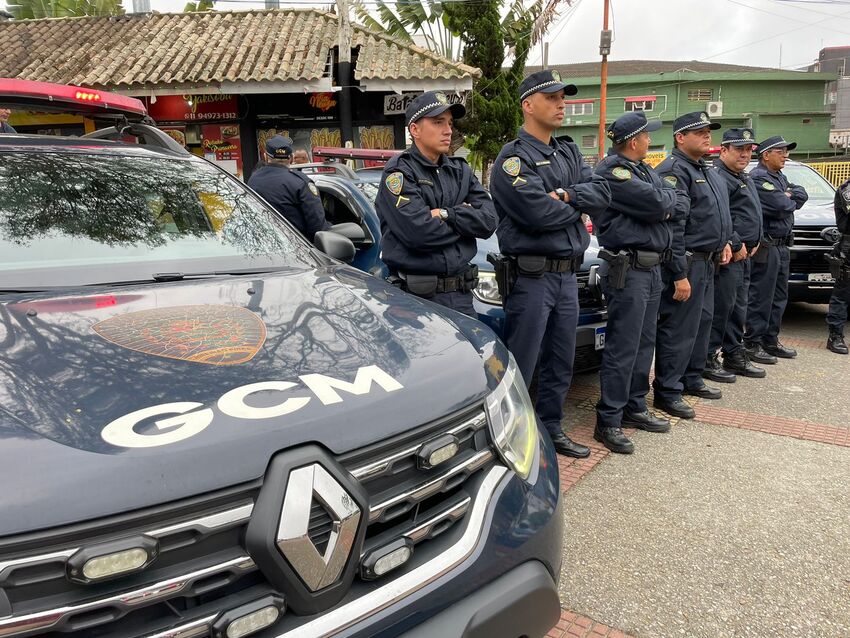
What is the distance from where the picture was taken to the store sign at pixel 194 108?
1163 cm

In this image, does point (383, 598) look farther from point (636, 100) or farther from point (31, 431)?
point (636, 100)

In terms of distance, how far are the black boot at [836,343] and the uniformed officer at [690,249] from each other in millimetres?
2309

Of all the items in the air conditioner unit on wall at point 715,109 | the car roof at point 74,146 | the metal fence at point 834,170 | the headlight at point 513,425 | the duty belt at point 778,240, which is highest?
the air conditioner unit on wall at point 715,109

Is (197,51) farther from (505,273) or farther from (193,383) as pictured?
(193,383)

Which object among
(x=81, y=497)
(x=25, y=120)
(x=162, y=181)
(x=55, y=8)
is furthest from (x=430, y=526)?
(x=55, y=8)

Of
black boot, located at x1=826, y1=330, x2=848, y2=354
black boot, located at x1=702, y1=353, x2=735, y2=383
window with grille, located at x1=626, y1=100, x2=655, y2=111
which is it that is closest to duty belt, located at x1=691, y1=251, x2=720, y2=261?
black boot, located at x1=702, y1=353, x2=735, y2=383

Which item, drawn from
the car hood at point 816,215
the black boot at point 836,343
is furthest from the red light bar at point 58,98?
the car hood at point 816,215

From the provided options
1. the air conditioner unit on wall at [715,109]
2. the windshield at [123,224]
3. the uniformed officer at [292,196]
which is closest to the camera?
the windshield at [123,224]

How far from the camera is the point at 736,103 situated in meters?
39.2

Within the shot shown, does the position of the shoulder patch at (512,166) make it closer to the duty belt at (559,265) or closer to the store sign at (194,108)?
the duty belt at (559,265)

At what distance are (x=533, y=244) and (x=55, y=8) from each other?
18.2m

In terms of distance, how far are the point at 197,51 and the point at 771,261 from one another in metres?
10.0

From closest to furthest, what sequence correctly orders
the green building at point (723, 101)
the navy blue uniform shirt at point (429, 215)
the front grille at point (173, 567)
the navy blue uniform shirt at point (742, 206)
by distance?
the front grille at point (173, 567)
the navy blue uniform shirt at point (429, 215)
the navy blue uniform shirt at point (742, 206)
the green building at point (723, 101)

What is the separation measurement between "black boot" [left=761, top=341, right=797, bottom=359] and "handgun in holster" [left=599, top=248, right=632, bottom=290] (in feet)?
9.45
